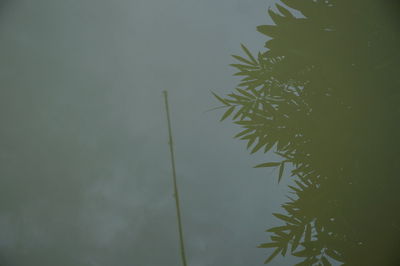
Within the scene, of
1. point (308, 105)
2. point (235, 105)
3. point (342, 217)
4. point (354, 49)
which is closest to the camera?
point (342, 217)

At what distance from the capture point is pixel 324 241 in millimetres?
1973

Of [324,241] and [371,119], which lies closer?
[371,119]

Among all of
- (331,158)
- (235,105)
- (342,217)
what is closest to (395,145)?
(331,158)

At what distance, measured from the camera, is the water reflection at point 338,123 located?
5.87 ft

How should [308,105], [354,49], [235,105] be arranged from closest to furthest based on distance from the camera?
[354,49]
[308,105]
[235,105]

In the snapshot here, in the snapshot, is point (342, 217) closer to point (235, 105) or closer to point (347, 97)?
point (347, 97)

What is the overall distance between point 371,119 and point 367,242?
33.2 inches

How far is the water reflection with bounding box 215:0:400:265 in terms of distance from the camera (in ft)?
5.87

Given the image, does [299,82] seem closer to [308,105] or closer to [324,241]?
[308,105]

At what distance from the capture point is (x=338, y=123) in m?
1.96

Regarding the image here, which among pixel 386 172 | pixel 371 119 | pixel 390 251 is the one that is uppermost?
pixel 371 119

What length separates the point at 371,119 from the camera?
185cm

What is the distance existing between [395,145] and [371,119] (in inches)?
8.9

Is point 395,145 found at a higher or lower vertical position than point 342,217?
higher
